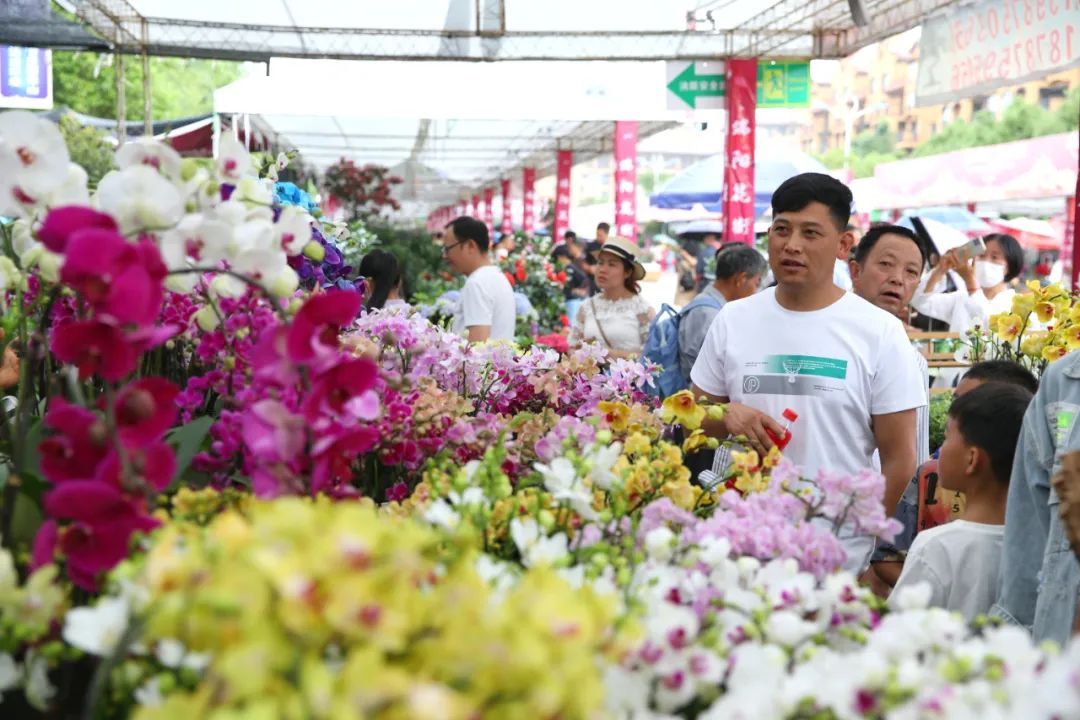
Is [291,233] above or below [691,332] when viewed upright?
above

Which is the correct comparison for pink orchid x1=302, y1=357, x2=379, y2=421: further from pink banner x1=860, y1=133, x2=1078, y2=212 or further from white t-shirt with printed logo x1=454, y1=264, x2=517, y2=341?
pink banner x1=860, y1=133, x2=1078, y2=212

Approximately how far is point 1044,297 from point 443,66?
6.09 metres

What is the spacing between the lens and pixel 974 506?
2.20 metres

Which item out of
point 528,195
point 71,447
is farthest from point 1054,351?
point 528,195

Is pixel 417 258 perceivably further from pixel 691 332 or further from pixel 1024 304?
pixel 1024 304

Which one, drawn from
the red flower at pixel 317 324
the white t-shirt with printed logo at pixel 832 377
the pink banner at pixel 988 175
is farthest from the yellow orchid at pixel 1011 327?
the pink banner at pixel 988 175

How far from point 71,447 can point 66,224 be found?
0.21m

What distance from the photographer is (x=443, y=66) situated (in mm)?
8758

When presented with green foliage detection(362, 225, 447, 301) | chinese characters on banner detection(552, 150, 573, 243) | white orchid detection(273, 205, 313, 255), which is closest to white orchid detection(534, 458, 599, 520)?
white orchid detection(273, 205, 313, 255)

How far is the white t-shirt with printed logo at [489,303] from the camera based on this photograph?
4941 millimetres

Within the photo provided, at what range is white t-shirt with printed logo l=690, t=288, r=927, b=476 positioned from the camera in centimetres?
250

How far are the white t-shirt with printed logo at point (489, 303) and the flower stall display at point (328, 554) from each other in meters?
3.23

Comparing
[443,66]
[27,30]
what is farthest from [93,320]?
[443,66]

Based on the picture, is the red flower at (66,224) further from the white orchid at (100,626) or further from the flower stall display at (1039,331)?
the flower stall display at (1039,331)
